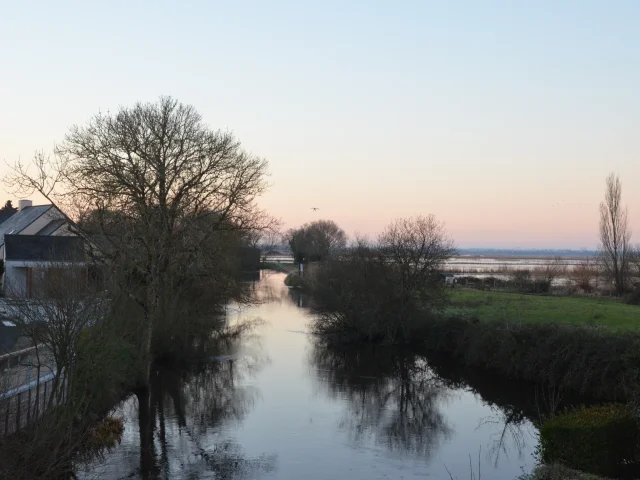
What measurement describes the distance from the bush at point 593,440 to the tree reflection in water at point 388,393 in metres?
4.51

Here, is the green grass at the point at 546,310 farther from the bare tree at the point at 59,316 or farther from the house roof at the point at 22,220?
the house roof at the point at 22,220

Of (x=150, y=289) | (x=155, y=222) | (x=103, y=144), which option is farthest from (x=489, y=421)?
(x=103, y=144)

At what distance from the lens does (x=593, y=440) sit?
1252 cm

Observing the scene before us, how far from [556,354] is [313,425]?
33.8 feet

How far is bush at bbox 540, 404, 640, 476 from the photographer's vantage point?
12516 millimetres

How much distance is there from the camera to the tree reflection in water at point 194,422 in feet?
50.6

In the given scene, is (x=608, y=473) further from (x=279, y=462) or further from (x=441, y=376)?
(x=441, y=376)

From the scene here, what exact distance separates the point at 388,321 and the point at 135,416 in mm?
18216

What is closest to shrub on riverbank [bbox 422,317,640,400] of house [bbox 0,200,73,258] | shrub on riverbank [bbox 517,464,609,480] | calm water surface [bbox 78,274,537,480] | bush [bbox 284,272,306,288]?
calm water surface [bbox 78,274,537,480]

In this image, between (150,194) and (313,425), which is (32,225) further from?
(313,425)

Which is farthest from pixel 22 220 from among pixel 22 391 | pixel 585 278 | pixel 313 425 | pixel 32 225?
pixel 585 278

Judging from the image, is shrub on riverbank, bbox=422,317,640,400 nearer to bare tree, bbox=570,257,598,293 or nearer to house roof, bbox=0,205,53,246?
bare tree, bbox=570,257,598,293


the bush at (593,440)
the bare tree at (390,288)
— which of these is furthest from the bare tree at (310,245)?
the bush at (593,440)

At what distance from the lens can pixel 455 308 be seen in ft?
126
